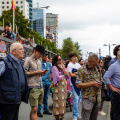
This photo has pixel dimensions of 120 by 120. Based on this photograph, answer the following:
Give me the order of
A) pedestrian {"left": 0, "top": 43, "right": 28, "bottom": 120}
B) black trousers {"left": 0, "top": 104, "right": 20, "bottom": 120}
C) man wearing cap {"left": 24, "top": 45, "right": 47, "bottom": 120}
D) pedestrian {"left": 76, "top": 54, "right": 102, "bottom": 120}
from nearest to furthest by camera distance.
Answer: pedestrian {"left": 0, "top": 43, "right": 28, "bottom": 120} → black trousers {"left": 0, "top": 104, "right": 20, "bottom": 120} → pedestrian {"left": 76, "top": 54, "right": 102, "bottom": 120} → man wearing cap {"left": 24, "top": 45, "right": 47, "bottom": 120}

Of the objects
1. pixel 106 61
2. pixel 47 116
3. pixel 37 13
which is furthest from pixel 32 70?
pixel 37 13

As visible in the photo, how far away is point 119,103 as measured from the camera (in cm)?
472

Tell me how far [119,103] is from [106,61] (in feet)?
10.9

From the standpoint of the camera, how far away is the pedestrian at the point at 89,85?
4445 mm

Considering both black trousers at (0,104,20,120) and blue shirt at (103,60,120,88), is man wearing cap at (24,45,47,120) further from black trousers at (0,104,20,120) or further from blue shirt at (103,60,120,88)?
blue shirt at (103,60,120,88)

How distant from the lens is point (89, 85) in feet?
14.4

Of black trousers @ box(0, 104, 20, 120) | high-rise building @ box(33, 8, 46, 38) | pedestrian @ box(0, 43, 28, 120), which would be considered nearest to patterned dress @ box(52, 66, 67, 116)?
pedestrian @ box(0, 43, 28, 120)

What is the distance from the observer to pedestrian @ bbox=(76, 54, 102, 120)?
4445mm

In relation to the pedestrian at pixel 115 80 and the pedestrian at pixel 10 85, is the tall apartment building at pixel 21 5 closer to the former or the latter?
the pedestrian at pixel 115 80

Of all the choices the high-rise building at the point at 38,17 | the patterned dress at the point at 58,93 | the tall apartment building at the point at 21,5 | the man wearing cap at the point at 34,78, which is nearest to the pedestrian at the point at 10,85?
the man wearing cap at the point at 34,78

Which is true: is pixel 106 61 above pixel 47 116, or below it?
above

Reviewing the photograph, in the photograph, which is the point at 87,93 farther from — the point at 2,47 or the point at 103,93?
the point at 2,47

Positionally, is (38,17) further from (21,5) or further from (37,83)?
(37,83)

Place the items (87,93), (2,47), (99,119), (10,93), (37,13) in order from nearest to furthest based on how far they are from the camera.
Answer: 1. (10,93)
2. (87,93)
3. (99,119)
4. (2,47)
5. (37,13)
